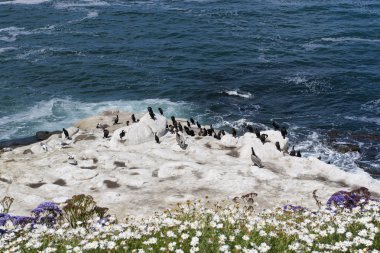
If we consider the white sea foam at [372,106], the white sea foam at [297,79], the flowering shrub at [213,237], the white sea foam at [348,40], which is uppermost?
the flowering shrub at [213,237]

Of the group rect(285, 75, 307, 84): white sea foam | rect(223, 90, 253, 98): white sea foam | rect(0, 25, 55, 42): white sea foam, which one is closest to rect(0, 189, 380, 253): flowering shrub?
rect(223, 90, 253, 98): white sea foam

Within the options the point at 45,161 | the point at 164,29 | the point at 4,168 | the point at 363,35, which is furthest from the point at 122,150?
the point at 363,35

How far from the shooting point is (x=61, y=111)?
53.1 m

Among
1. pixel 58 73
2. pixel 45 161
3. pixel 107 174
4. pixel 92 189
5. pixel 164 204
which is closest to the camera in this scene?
pixel 164 204

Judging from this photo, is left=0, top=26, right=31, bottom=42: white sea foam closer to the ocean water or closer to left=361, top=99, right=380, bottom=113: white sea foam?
the ocean water

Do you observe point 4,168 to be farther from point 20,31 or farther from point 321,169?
point 20,31

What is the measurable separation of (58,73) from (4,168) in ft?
120

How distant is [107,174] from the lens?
90.2ft

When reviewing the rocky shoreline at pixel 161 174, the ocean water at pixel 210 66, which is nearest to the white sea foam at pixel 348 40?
the ocean water at pixel 210 66

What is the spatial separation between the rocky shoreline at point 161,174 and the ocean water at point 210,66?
12.0 meters

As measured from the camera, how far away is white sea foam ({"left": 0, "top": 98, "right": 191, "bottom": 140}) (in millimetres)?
49875

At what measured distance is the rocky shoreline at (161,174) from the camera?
77.6 feet

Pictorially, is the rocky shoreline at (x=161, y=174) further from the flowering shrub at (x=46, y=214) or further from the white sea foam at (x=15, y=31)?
the white sea foam at (x=15, y=31)

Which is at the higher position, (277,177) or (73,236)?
(73,236)
